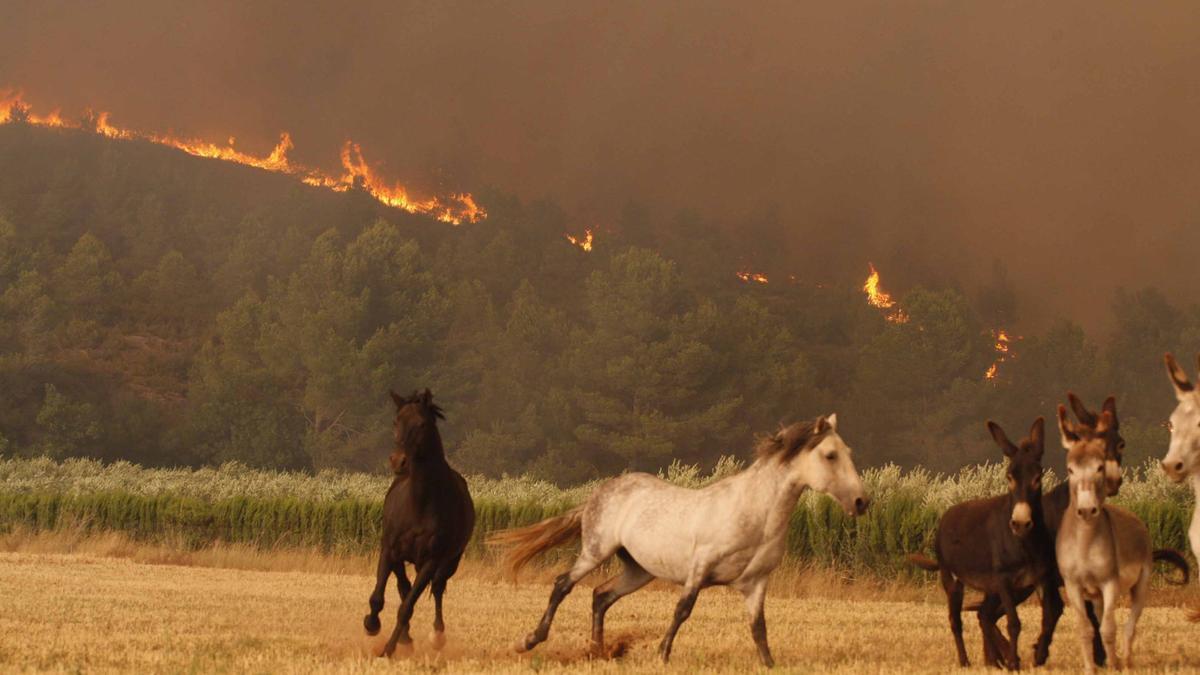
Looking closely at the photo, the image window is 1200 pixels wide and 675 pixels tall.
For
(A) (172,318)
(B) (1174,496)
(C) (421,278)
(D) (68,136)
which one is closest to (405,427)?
(B) (1174,496)

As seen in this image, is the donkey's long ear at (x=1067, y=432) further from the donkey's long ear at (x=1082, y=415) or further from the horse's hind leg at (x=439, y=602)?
the horse's hind leg at (x=439, y=602)

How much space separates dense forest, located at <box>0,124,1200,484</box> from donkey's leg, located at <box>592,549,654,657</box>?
51862 millimetres

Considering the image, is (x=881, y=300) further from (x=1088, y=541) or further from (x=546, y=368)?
(x=1088, y=541)

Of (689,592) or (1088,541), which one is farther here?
(689,592)

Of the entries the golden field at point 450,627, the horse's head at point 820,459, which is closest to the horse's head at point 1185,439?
the golden field at point 450,627

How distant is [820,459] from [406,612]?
4.02m

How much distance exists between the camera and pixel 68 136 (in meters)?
162

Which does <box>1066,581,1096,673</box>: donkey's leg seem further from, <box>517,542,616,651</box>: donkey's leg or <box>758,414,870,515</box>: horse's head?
<box>517,542,616,651</box>: donkey's leg

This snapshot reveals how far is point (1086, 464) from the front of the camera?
11.1 m

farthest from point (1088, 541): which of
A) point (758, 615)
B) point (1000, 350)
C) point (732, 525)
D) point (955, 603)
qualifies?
point (1000, 350)

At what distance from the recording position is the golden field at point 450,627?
1225 centimetres

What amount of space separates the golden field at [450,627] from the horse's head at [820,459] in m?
1.52

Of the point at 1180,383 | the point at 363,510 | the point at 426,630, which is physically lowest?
the point at 426,630

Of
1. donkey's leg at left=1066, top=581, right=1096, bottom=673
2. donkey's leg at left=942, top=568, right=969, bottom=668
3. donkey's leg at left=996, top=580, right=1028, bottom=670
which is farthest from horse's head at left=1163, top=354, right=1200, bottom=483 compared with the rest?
donkey's leg at left=942, top=568, right=969, bottom=668
